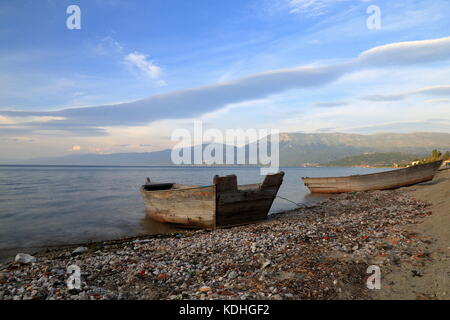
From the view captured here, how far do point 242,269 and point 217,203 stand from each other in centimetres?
618

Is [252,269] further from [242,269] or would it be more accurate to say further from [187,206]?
[187,206]

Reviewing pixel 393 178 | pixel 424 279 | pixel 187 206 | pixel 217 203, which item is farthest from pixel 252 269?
pixel 393 178

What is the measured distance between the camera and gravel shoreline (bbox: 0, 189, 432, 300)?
15.9 feet

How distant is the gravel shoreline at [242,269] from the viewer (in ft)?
15.9

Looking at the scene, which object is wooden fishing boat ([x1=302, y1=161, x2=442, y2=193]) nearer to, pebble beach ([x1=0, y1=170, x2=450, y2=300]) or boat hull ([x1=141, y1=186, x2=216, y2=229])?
pebble beach ([x1=0, y1=170, x2=450, y2=300])

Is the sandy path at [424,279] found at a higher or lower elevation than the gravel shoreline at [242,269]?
higher

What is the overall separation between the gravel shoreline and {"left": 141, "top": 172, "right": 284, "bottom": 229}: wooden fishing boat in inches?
128

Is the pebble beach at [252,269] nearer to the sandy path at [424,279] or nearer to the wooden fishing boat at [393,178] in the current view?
the sandy path at [424,279]

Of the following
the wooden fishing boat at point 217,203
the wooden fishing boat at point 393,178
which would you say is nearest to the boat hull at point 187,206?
the wooden fishing boat at point 217,203

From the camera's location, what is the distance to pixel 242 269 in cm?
608

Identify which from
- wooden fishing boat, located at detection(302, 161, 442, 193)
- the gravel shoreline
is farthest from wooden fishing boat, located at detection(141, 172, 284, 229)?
wooden fishing boat, located at detection(302, 161, 442, 193)

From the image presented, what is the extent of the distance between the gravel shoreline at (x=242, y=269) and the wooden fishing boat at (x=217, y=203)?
3246 mm

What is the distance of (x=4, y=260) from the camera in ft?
32.0
